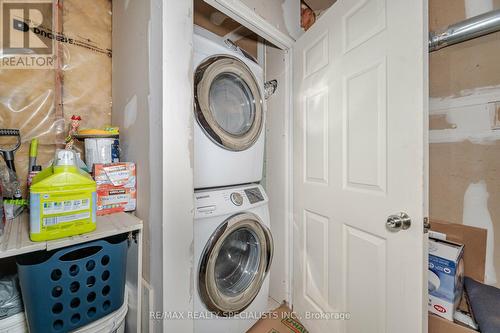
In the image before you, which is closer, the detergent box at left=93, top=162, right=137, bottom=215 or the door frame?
the detergent box at left=93, top=162, right=137, bottom=215

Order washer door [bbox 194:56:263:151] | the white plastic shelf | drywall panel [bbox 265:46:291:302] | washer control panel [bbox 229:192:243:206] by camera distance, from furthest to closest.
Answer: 1. drywall panel [bbox 265:46:291:302]
2. washer control panel [bbox 229:192:243:206]
3. washer door [bbox 194:56:263:151]
4. the white plastic shelf

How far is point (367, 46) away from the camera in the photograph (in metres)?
0.93

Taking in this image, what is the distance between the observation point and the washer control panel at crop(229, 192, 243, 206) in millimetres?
1199

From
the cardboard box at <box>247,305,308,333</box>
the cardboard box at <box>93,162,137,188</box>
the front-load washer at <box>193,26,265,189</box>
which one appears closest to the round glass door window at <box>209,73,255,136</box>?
the front-load washer at <box>193,26,265,189</box>

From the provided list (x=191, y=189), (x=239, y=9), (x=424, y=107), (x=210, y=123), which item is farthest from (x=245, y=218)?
(x=239, y=9)

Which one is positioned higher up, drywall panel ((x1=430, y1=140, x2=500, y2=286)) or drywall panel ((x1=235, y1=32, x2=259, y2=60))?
drywall panel ((x1=235, y1=32, x2=259, y2=60))

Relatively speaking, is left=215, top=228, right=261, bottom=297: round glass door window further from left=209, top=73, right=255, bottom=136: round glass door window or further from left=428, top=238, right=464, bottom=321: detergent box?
left=428, top=238, right=464, bottom=321: detergent box

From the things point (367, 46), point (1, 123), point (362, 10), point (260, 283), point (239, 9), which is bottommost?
point (260, 283)

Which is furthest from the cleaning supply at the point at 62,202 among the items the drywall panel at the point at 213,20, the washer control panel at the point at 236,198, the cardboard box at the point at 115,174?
the drywall panel at the point at 213,20

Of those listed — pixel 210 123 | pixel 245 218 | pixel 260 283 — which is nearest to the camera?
pixel 210 123

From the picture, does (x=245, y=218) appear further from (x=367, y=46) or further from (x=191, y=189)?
(x=367, y=46)

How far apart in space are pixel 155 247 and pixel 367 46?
1.28 metres

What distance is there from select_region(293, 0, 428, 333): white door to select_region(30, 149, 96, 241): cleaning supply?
1.12 meters

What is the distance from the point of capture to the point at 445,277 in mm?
949
